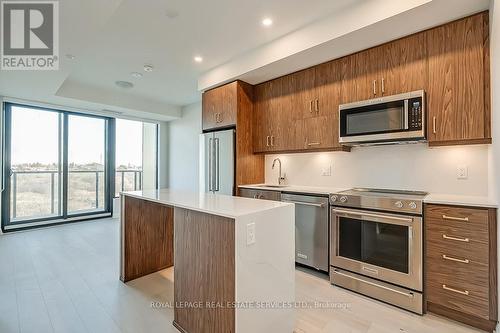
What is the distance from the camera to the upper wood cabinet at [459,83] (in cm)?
212

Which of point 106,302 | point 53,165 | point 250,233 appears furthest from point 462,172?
point 53,165

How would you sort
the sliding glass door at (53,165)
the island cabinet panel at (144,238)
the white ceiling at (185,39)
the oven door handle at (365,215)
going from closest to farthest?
1. the oven door handle at (365,215)
2. the white ceiling at (185,39)
3. the island cabinet panel at (144,238)
4. the sliding glass door at (53,165)

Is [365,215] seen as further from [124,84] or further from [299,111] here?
[124,84]

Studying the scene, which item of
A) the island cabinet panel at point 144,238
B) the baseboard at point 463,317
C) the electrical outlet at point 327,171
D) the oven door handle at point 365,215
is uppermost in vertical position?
the electrical outlet at point 327,171

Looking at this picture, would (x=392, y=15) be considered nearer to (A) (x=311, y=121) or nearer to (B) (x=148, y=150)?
(A) (x=311, y=121)

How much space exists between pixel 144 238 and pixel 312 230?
194 cm

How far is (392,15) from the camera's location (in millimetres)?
2166

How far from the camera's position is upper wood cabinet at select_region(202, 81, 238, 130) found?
376 centimetres

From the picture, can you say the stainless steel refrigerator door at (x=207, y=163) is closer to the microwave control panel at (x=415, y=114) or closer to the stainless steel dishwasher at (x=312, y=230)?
the stainless steel dishwasher at (x=312, y=230)

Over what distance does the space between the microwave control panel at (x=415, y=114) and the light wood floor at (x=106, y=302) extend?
166 centimetres

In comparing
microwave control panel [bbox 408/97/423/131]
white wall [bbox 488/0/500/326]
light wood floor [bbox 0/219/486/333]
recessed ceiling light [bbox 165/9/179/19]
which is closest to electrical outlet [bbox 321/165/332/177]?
microwave control panel [bbox 408/97/423/131]

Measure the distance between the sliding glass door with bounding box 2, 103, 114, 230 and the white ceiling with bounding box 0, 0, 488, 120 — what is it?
0.77m

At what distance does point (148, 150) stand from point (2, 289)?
4.63m

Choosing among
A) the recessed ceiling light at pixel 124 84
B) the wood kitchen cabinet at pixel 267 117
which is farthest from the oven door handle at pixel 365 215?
the recessed ceiling light at pixel 124 84
